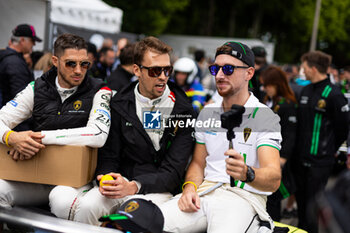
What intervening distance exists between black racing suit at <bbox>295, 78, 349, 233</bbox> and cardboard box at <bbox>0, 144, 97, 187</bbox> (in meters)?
2.75

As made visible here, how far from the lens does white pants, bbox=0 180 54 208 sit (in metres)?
2.75

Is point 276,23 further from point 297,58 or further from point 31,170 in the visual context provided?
point 31,170

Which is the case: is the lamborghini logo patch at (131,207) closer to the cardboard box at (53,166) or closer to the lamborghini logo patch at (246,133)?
the cardboard box at (53,166)

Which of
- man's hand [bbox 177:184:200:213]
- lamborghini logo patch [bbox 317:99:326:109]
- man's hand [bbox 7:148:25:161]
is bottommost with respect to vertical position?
man's hand [bbox 177:184:200:213]

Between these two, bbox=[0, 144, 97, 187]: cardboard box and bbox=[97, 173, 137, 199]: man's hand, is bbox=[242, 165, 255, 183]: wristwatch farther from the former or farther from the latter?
bbox=[0, 144, 97, 187]: cardboard box

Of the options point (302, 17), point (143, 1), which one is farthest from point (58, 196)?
point (302, 17)

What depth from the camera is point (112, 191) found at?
257cm

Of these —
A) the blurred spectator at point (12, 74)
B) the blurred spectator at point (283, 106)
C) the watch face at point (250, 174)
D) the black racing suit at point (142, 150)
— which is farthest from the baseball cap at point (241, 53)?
the blurred spectator at point (12, 74)

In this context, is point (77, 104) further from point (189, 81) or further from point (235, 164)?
point (189, 81)

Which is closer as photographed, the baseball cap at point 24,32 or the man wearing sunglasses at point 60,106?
the man wearing sunglasses at point 60,106

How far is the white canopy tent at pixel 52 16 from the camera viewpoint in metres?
6.96

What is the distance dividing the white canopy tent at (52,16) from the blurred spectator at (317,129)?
5.20 meters

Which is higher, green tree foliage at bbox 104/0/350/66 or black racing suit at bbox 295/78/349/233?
green tree foliage at bbox 104/0/350/66

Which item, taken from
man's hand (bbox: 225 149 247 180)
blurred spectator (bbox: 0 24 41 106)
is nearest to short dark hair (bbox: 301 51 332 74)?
man's hand (bbox: 225 149 247 180)
